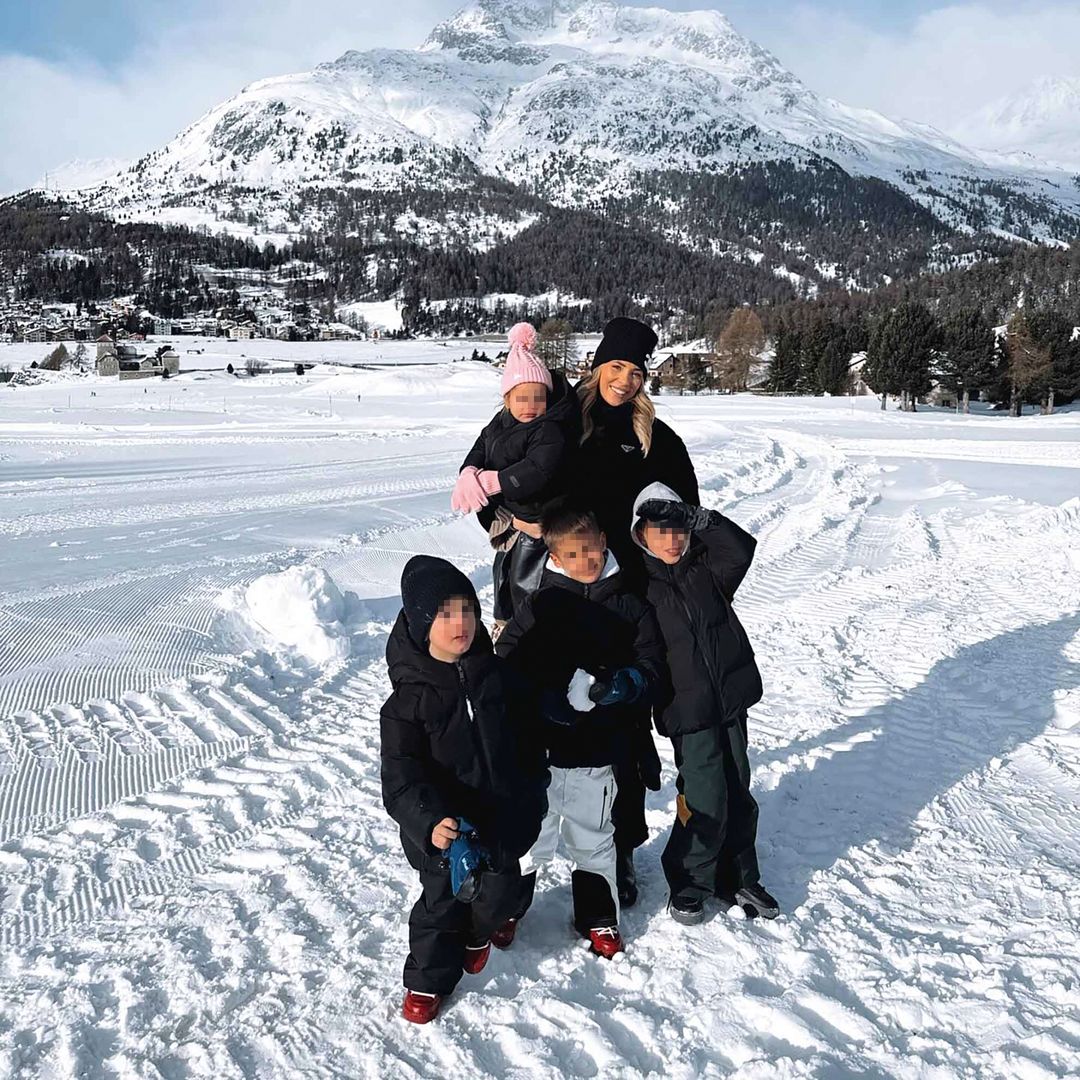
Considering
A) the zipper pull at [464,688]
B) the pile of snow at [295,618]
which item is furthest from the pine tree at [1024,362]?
the zipper pull at [464,688]

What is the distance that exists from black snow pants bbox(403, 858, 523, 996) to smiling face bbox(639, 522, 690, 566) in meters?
1.11

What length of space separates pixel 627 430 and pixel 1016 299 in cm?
12261

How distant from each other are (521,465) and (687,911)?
1.66 metres

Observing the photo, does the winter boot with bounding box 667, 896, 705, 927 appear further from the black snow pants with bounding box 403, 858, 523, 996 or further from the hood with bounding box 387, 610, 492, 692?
the hood with bounding box 387, 610, 492, 692

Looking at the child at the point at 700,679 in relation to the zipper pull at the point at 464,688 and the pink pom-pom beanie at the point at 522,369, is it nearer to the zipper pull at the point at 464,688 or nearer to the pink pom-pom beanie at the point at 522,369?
the pink pom-pom beanie at the point at 522,369

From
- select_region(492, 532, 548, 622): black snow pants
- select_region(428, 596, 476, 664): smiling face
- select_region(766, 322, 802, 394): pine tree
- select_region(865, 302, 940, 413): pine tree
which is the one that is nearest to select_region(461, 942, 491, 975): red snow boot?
select_region(428, 596, 476, 664): smiling face

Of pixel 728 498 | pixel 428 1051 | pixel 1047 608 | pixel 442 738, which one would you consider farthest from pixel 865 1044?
pixel 728 498

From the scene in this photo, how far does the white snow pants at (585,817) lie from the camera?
2701mm

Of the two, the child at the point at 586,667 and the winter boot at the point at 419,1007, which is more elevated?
the child at the point at 586,667

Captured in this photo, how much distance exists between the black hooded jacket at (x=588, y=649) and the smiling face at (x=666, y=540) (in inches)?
6.6

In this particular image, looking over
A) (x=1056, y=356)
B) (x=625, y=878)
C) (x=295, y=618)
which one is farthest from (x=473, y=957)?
(x=1056, y=356)

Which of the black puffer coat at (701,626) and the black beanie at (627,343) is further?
the black beanie at (627,343)

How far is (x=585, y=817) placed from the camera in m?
2.71

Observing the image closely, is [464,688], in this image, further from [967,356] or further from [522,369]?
[967,356]
